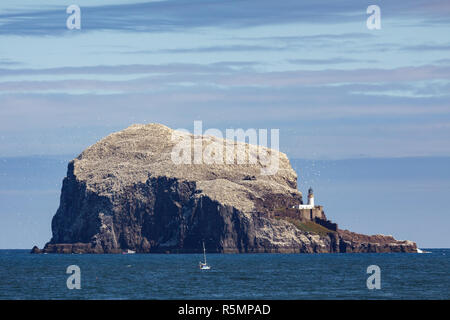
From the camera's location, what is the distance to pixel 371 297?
9519cm
